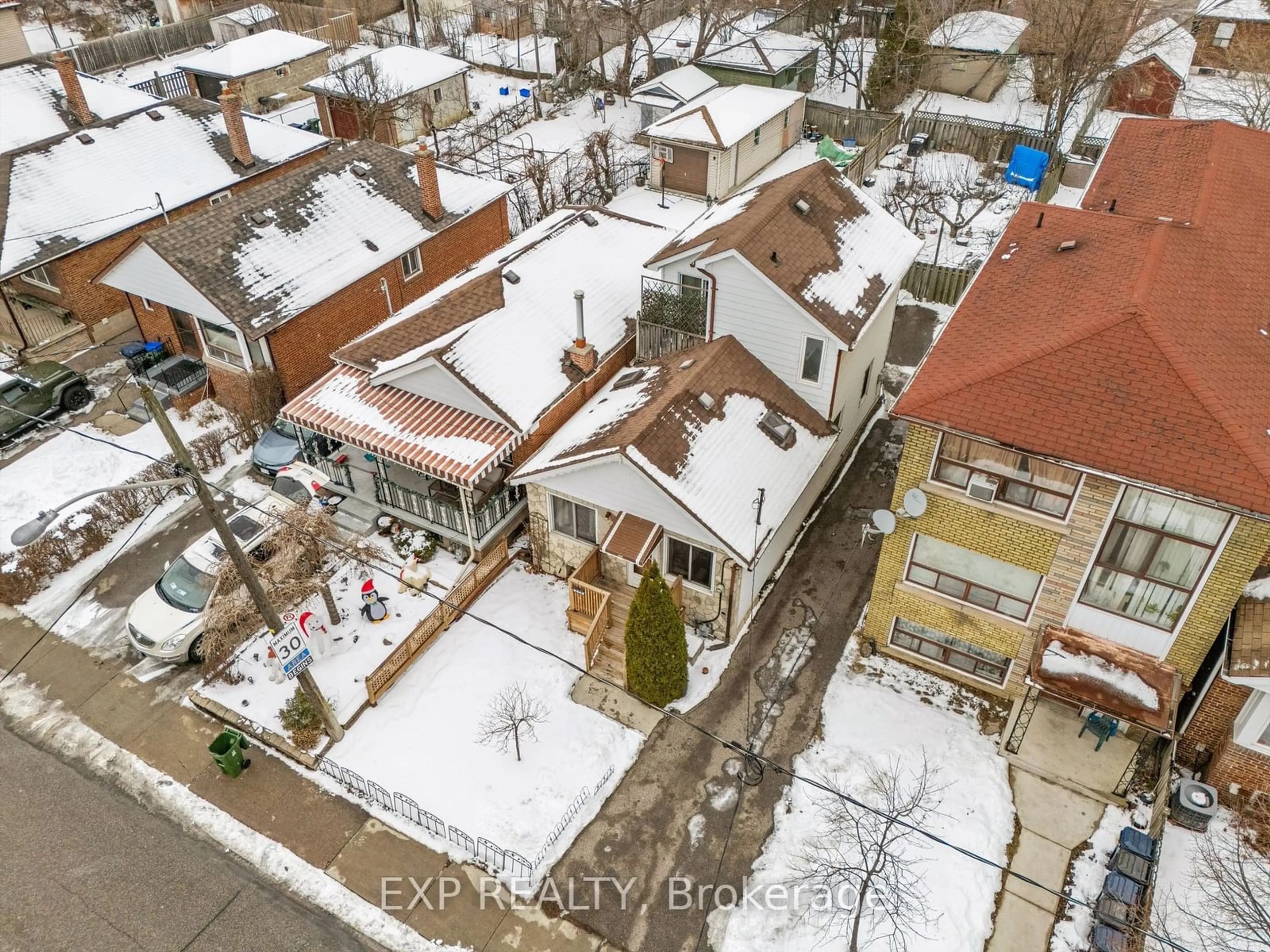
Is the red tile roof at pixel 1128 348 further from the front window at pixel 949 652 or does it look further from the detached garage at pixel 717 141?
the detached garage at pixel 717 141

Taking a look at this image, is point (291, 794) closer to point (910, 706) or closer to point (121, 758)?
point (121, 758)

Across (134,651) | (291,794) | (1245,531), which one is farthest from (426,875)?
(1245,531)

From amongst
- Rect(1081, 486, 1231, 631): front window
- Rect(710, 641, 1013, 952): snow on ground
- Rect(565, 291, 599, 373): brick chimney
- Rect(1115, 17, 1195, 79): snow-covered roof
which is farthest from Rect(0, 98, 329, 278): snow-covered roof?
Rect(1115, 17, 1195, 79): snow-covered roof

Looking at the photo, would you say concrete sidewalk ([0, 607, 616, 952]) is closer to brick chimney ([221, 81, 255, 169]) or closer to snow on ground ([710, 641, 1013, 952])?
snow on ground ([710, 641, 1013, 952])

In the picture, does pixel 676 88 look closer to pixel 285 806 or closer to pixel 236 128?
pixel 236 128

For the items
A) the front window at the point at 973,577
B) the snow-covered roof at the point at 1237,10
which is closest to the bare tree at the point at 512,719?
the front window at the point at 973,577

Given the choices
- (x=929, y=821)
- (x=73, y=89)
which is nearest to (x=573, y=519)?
(x=929, y=821)
